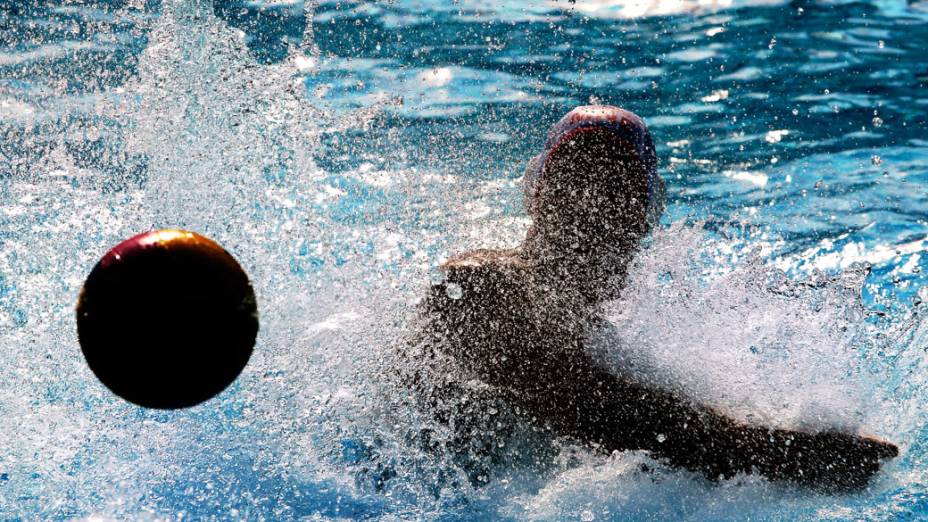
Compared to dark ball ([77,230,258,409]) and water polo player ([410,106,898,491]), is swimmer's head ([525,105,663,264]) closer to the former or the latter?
Answer: water polo player ([410,106,898,491])

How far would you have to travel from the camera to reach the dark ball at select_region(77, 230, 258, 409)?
1586mm

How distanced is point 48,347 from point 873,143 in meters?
5.09

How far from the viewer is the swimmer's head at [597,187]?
286cm

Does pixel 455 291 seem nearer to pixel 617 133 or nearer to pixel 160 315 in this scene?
pixel 617 133

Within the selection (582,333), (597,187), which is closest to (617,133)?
(597,187)

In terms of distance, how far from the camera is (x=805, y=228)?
18.1ft

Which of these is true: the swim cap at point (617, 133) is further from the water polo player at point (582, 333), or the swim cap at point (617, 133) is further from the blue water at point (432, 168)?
the blue water at point (432, 168)

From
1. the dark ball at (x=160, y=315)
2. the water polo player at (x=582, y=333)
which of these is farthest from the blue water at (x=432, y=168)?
the dark ball at (x=160, y=315)

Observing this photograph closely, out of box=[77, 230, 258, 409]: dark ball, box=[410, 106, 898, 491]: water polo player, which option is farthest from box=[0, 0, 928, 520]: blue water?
box=[77, 230, 258, 409]: dark ball

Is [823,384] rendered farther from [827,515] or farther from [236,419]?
[236,419]

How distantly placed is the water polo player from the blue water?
0.68 ft

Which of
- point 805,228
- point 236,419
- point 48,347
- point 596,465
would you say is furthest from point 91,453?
point 805,228

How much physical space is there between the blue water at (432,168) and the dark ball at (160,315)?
1269mm

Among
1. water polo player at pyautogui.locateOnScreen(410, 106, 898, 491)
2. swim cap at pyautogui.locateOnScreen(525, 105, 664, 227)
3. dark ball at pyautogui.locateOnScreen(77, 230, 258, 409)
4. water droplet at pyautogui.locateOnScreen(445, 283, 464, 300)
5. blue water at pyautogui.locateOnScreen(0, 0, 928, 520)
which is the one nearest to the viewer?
dark ball at pyautogui.locateOnScreen(77, 230, 258, 409)
